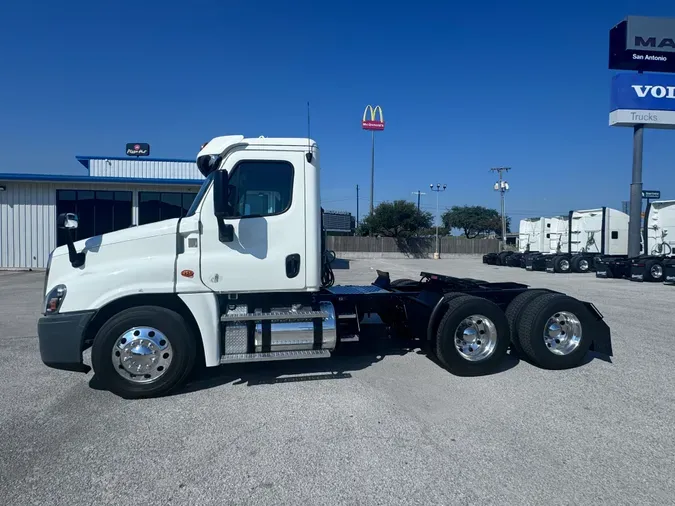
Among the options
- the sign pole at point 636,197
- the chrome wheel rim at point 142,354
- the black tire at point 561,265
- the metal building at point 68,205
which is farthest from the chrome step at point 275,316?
the black tire at point 561,265

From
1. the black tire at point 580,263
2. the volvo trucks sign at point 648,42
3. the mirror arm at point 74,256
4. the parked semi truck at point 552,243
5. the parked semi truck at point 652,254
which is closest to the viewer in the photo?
the mirror arm at point 74,256

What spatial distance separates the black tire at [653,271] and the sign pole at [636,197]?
4.15 meters

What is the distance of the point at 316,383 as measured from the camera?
543 centimetres

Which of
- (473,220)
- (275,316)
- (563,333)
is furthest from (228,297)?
(473,220)

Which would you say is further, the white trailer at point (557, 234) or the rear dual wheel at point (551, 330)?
the white trailer at point (557, 234)

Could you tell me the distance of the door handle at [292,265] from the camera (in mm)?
5293

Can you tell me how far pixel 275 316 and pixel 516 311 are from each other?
3.28 m

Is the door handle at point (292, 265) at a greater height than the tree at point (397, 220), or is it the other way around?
the tree at point (397, 220)

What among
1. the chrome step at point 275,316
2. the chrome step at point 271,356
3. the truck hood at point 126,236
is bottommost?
the chrome step at point 271,356

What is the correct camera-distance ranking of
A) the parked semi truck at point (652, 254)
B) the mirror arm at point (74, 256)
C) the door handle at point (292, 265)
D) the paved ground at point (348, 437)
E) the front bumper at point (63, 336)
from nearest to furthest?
the paved ground at point (348, 437), the front bumper at point (63, 336), the mirror arm at point (74, 256), the door handle at point (292, 265), the parked semi truck at point (652, 254)

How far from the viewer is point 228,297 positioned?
210 inches

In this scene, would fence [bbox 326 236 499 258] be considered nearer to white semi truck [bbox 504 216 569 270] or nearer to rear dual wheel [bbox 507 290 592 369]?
white semi truck [bbox 504 216 569 270]

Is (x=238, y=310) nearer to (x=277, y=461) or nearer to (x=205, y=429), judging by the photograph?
(x=205, y=429)

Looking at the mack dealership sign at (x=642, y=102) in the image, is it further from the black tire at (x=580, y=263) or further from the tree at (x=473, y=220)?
the tree at (x=473, y=220)
